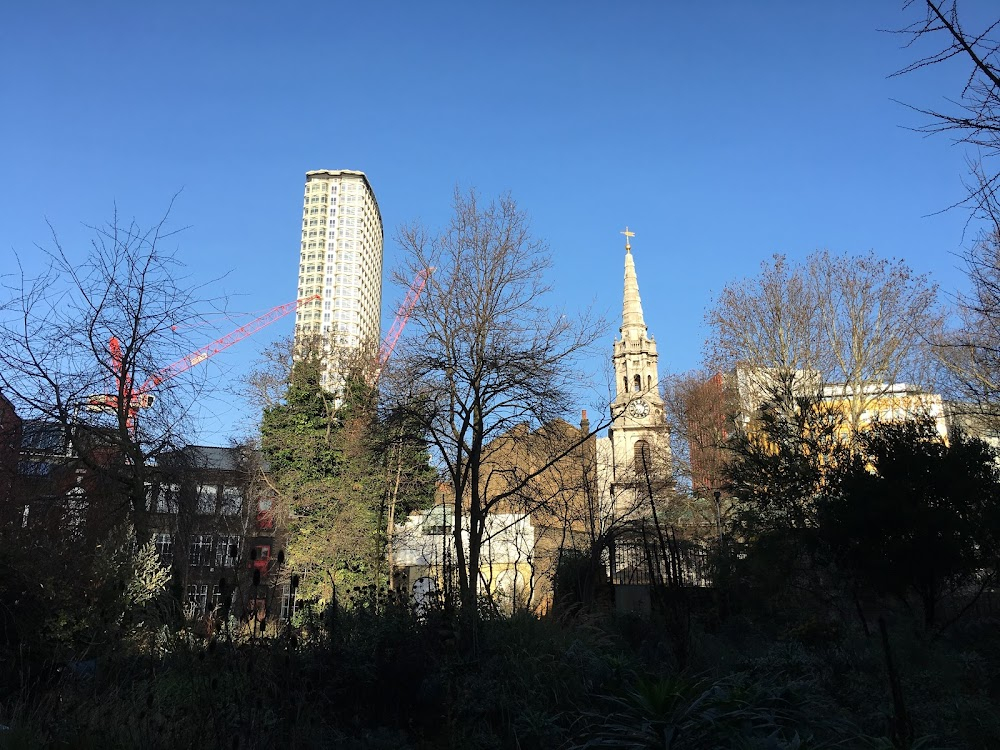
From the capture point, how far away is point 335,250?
157750 millimetres

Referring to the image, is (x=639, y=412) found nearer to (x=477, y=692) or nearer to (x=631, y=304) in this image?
(x=477, y=692)

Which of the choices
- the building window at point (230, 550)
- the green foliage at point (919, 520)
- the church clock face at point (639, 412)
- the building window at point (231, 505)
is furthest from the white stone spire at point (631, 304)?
the green foliage at point (919, 520)

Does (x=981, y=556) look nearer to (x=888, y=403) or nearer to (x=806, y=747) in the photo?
(x=806, y=747)

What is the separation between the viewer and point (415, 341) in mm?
14227

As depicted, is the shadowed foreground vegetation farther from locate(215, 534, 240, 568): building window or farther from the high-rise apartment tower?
the high-rise apartment tower

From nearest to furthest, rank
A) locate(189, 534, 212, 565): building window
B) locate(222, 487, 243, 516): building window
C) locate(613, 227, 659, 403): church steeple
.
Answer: locate(189, 534, 212, 565): building window → locate(222, 487, 243, 516): building window → locate(613, 227, 659, 403): church steeple

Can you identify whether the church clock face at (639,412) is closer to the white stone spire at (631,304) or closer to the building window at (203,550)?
the building window at (203,550)

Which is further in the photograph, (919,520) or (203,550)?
(203,550)

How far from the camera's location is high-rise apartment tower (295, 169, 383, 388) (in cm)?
15588

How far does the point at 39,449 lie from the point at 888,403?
2222 cm

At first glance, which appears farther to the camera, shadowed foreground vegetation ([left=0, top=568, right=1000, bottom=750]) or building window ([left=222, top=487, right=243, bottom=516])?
building window ([left=222, top=487, right=243, bottom=516])

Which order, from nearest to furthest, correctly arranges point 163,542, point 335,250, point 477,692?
point 477,692 < point 163,542 < point 335,250

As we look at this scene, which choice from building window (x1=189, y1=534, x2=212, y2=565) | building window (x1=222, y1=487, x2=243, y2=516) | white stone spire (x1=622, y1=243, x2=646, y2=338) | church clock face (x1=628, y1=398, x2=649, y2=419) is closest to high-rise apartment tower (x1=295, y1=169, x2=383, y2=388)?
white stone spire (x1=622, y1=243, x2=646, y2=338)

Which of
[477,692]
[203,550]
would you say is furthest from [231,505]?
[477,692]
